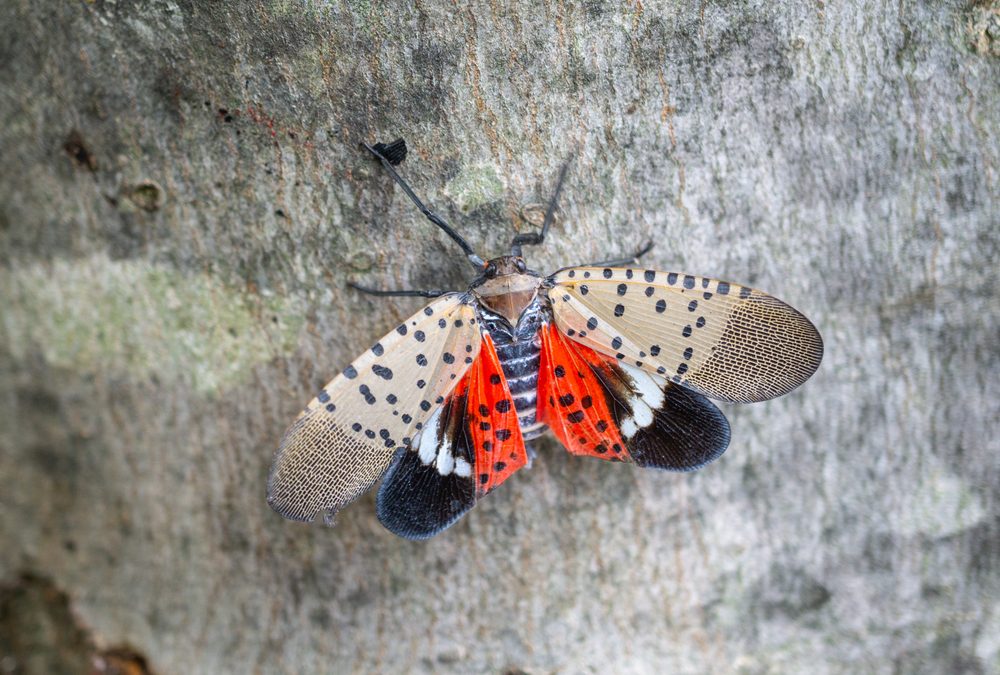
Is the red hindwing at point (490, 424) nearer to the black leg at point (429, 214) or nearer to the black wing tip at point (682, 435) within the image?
the black leg at point (429, 214)

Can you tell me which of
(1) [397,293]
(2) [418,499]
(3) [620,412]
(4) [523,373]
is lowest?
(2) [418,499]

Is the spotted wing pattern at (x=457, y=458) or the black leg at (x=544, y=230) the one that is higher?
the black leg at (x=544, y=230)

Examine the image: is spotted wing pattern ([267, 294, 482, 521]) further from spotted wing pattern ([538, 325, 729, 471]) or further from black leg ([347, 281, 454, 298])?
spotted wing pattern ([538, 325, 729, 471])

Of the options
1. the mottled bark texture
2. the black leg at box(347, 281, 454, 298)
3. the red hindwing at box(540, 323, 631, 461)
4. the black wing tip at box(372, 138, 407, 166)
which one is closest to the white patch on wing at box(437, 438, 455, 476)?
the mottled bark texture

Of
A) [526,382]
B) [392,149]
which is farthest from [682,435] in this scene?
[392,149]

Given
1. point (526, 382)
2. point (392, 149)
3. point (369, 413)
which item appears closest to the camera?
point (392, 149)

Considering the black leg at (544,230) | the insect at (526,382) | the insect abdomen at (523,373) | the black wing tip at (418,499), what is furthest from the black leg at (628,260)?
the black wing tip at (418,499)

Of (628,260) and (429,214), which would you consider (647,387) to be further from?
(429,214)
